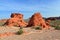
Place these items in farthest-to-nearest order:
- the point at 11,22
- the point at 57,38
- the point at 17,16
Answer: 1. the point at 17,16
2. the point at 11,22
3. the point at 57,38

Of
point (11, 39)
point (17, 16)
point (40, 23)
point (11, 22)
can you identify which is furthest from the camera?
point (17, 16)

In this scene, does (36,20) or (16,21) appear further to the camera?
(16,21)

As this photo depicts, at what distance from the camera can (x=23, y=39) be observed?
55.1ft

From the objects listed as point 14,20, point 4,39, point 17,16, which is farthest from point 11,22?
point 4,39

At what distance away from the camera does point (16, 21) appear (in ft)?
151

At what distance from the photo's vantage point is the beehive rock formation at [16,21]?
4446cm

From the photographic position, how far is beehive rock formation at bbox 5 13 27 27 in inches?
1750

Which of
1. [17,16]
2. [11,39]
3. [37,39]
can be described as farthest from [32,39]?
[17,16]

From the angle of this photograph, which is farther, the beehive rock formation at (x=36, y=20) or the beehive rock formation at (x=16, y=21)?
the beehive rock formation at (x=16, y=21)

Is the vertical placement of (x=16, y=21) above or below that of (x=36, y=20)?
below

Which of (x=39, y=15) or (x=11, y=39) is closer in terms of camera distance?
(x=11, y=39)

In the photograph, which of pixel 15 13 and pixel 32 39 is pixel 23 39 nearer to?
pixel 32 39

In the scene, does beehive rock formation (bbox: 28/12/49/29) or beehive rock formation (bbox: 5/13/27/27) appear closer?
beehive rock formation (bbox: 28/12/49/29)

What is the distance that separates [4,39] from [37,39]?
3.29 m
